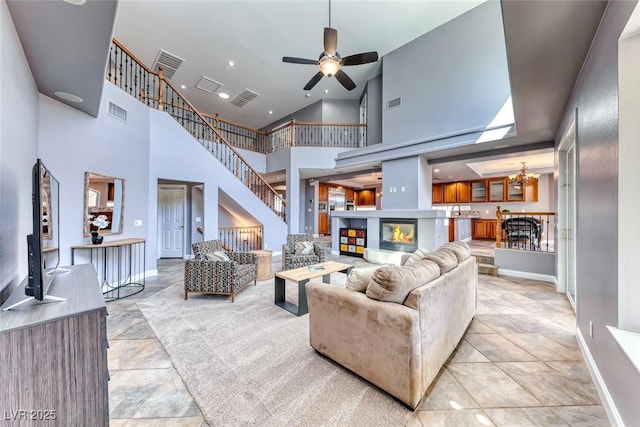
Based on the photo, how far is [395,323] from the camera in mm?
1666

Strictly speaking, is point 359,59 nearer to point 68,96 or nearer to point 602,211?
point 602,211

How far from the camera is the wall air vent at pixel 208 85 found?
7.47m

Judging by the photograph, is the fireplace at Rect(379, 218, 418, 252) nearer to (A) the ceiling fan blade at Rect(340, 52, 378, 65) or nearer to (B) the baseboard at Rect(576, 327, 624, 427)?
(A) the ceiling fan blade at Rect(340, 52, 378, 65)

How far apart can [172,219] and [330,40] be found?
6.03m

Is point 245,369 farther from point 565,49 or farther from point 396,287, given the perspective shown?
point 565,49

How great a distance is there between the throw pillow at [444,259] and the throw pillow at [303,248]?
2.90 metres

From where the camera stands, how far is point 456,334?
2293 millimetres

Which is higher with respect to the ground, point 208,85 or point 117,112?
point 208,85

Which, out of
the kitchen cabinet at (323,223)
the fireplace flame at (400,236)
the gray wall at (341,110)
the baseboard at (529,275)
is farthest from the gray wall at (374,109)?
the baseboard at (529,275)

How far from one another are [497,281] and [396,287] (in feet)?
13.4

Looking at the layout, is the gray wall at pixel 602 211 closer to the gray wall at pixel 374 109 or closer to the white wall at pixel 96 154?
the gray wall at pixel 374 109

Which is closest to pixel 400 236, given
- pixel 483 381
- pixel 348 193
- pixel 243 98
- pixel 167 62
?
pixel 483 381

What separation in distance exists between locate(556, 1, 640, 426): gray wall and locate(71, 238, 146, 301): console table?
212 inches

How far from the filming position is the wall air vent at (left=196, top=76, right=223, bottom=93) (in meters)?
7.47
